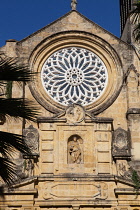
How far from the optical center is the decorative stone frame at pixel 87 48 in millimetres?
20750

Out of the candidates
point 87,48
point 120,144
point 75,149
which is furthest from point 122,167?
point 87,48

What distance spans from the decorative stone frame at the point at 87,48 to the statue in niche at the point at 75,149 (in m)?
1.67

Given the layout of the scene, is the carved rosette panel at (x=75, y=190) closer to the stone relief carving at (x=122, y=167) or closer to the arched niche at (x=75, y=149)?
the stone relief carving at (x=122, y=167)

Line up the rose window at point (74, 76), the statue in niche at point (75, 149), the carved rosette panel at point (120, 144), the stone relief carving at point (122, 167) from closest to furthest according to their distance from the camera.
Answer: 1. the stone relief carving at point (122, 167)
2. the carved rosette panel at point (120, 144)
3. the statue in niche at point (75, 149)
4. the rose window at point (74, 76)

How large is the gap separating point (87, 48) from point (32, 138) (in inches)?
222

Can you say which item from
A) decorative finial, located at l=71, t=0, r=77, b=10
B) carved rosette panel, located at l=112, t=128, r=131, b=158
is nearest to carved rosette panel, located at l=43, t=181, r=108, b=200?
carved rosette panel, located at l=112, t=128, r=131, b=158

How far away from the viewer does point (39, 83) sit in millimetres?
21188

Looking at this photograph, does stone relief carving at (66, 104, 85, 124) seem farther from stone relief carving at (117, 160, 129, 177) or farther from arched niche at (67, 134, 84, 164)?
stone relief carving at (117, 160, 129, 177)

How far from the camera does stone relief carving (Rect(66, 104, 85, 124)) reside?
1964 centimetres

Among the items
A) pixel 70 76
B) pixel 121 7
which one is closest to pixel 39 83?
pixel 70 76

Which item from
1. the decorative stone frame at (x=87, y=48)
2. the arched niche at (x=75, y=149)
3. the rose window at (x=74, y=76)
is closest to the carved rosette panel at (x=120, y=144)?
the arched niche at (x=75, y=149)

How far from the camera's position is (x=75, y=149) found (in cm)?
1934

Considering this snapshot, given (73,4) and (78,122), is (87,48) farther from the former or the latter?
(78,122)

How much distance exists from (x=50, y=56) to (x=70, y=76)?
4.69ft
